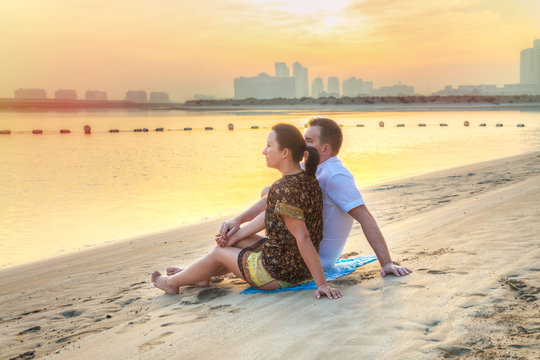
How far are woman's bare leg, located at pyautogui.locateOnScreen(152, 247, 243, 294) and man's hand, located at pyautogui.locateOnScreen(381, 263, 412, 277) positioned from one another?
1096 millimetres

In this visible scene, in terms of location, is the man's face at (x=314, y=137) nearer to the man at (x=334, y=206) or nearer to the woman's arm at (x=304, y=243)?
the man at (x=334, y=206)

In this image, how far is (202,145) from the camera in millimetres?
25656

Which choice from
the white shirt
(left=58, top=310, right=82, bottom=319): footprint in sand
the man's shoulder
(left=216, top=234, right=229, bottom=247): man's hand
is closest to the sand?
(left=58, top=310, right=82, bottom=319): footprint in sand

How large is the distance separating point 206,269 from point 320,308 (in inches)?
40.0

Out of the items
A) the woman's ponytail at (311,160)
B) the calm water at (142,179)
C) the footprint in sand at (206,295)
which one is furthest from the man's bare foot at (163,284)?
the calm water at (142,179)

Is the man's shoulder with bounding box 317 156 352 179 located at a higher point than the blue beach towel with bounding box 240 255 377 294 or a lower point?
higher

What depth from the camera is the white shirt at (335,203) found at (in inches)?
146

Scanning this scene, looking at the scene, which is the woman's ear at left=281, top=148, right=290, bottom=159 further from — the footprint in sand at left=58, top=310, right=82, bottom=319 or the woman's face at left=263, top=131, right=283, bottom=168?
the footprint in sand at left=58, top=310, right=82, bottom=319

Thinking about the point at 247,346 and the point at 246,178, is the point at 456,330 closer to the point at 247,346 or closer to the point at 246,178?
the point at 247,346

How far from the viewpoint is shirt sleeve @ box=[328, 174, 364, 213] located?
3701 mm

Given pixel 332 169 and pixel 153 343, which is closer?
pixel 153 343

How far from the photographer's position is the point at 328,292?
3.47 metres

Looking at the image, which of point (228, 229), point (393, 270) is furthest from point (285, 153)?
point (393, 270)

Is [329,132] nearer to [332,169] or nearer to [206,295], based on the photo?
[332,169]
